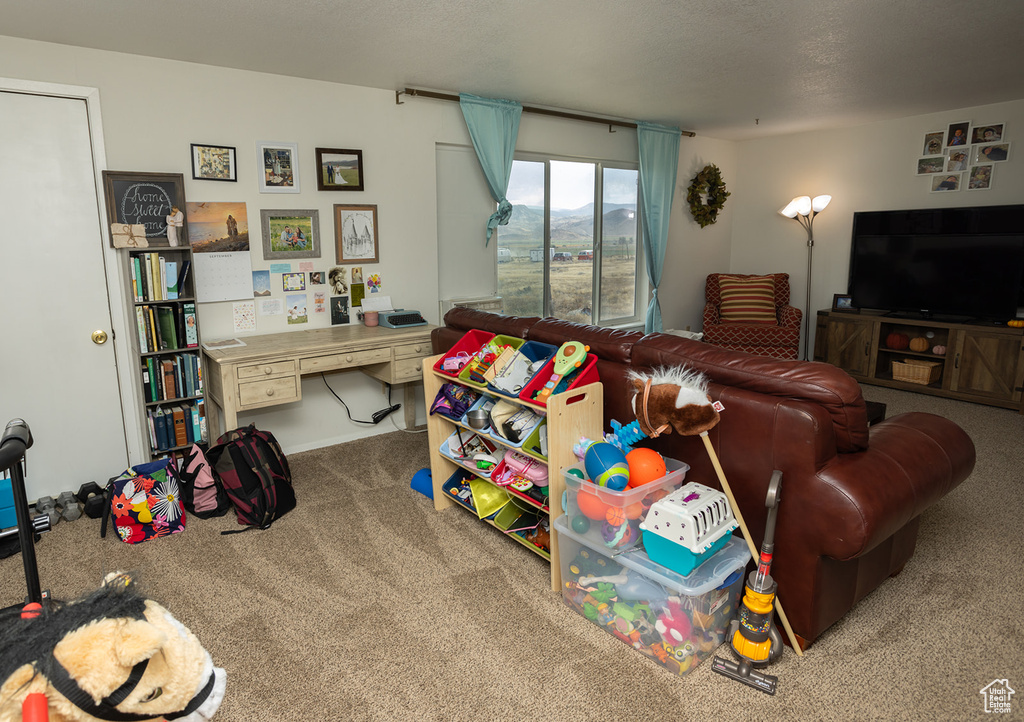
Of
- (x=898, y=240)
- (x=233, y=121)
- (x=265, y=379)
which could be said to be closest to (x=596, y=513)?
(x=265, y=379)

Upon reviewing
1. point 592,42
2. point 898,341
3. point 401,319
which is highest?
point 592,42

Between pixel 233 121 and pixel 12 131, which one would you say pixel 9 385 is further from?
pixel 233 121

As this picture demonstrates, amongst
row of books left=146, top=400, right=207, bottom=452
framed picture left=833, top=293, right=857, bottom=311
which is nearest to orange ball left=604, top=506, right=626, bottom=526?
row of books left=146, top=400, right=207, bottom=452

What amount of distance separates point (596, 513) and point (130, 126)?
297 cm

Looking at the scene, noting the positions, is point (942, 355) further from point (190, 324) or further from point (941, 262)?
point (190, 324)

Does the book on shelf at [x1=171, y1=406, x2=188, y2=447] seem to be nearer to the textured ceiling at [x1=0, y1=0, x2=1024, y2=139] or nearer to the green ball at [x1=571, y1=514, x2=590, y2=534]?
the textured ceiling at [x1=0, y1=0, x2=1024, y2=139]

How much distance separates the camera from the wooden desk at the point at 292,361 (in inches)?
120

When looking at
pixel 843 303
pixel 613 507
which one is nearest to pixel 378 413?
pixel 613 507

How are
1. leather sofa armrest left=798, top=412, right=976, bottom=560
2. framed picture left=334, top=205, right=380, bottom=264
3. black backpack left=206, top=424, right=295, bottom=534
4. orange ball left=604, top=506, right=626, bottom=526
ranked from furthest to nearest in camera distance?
framed picture left=334, top=205, right=380, bottom=264 → black backpack left=206, top=424, right=295, bottom=534 → orange ball left=604, top=506, right=626, bottom=526 → leather sofa armrest left=798, top=412, right=976, bottom=560

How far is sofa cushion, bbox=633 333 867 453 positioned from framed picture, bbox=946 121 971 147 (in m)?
4.15

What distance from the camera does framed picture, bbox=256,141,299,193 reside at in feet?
11.4

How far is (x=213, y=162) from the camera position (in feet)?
10.9

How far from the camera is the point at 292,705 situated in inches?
70.6

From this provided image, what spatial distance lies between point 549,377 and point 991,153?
453 centimetres
